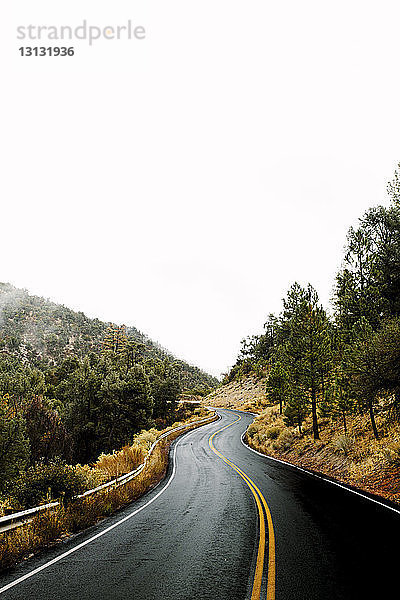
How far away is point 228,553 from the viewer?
6.86 metres

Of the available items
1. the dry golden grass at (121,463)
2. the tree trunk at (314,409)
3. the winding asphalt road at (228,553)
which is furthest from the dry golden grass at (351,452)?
the dry golden grass at (121,463)

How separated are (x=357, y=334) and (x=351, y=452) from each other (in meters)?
5.91

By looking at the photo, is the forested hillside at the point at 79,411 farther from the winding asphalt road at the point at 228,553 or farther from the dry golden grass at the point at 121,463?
the dry golden grass at the point at 121,463

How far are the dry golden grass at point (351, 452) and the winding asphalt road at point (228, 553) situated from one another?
241 cm

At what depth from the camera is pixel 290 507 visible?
428 inches

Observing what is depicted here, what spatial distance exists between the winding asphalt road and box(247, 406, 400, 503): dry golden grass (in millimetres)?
2408

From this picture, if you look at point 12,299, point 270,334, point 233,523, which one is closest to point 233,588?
point 233,523

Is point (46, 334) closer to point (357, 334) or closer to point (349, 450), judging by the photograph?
point (349, 450)

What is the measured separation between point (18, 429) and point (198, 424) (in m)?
22.1

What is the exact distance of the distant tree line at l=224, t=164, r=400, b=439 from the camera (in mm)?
13812

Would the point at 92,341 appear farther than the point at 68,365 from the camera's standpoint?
Yes

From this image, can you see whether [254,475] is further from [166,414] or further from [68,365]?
[68,365]

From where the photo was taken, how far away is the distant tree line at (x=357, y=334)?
45.3 ft

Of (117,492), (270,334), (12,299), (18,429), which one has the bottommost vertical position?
(18,429)
